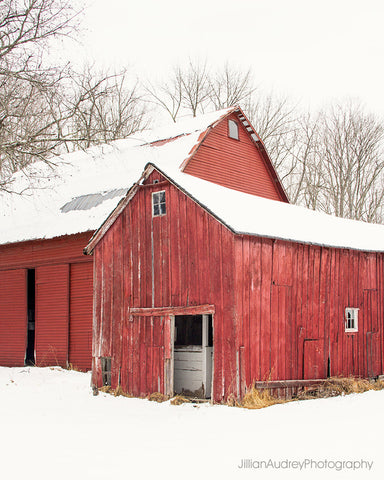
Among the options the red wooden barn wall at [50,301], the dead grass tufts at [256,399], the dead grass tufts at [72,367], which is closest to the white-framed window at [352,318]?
the dead grass tufts at [256,399]

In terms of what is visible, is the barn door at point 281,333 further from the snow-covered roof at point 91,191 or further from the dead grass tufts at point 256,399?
the snow-covered roof at point 91,191

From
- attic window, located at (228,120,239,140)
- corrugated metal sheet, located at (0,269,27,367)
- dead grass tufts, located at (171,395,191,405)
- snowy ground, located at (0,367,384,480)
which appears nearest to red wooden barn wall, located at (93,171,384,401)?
dead grass tufts, located at (171,395,191,405)

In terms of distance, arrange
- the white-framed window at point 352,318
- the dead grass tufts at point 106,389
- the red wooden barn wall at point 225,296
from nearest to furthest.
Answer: the red wooden barn wall at point 225,296
the dead grass tufts at point 106,389
the white-framed window at point 352,318

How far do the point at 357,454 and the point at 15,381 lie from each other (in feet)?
34.6

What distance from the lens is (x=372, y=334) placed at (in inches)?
592

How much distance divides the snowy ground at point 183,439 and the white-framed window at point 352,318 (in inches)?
80.4

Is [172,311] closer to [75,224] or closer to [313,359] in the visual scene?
[313,359]

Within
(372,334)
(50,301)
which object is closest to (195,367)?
(372,334)

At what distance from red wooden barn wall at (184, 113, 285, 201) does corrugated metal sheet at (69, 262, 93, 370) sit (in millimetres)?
4513

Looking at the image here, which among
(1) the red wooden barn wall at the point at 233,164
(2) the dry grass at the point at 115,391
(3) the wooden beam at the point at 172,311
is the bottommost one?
(2) the dry grass at the point at 115,391

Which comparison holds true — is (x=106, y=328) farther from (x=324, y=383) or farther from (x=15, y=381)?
(x=324, y=383)

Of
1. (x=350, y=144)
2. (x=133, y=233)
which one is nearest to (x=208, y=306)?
(x=133, y=233)

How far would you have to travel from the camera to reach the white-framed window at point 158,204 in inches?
505

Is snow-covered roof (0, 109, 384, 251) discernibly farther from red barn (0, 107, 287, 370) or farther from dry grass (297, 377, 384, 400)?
dry grass (297, 377, 384, 400)
